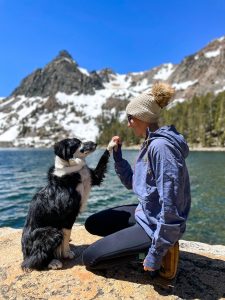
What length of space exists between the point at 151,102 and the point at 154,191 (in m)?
1.43

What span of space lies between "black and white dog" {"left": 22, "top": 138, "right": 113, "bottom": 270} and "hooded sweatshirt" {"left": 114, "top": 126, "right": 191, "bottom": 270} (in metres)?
1.26

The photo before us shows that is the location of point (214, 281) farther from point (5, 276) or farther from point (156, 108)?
point (5, 276)

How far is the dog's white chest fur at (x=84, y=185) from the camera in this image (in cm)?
604

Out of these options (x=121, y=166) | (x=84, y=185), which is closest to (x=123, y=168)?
(x=121, y=166)

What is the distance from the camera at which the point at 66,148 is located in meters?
6.00

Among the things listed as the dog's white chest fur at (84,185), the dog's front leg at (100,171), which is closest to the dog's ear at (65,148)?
the dog's white chest fur at (84,185)

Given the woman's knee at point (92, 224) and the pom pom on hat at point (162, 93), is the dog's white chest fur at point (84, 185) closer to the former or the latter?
the woman's knee at point (92, 224)

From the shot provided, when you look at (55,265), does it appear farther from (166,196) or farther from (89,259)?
(166,196)

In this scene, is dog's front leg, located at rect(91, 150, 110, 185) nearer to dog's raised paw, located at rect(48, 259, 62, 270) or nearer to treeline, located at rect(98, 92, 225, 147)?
dog's raised paw, located at rect(48, 259, 62, 270)

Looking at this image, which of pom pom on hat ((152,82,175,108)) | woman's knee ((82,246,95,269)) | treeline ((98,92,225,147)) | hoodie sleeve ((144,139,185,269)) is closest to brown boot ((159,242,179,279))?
hoodie sleeve ((144,139,185,269))

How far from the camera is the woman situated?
471 centimetres

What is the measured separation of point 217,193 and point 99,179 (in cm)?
1772

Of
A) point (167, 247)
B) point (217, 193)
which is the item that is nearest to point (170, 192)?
point (167, 247)

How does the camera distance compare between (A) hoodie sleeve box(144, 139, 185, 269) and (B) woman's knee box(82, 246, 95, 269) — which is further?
(B) woman's knee box(82, 246, 95, 269)
